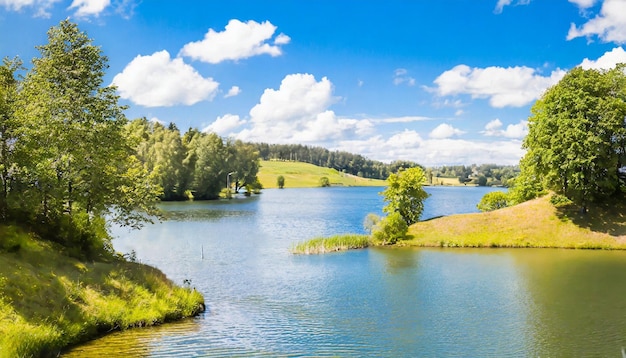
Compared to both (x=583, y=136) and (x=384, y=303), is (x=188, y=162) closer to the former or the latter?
(x=583, y=136)

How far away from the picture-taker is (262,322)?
29.3 meters

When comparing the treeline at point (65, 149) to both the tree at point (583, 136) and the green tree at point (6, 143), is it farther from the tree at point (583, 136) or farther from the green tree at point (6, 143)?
the tree at point (583, 136)

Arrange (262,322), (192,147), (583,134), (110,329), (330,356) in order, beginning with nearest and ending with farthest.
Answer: (330,356), (110,329), (262,322), (583,134), (192,147)

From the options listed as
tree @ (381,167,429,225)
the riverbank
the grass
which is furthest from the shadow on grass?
the riverbank

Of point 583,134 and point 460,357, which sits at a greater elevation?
point 583,134

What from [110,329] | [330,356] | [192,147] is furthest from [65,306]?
[192,147]

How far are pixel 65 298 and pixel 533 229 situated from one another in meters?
52.8

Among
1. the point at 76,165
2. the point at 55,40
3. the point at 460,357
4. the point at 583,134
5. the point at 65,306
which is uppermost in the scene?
the point at 55,40

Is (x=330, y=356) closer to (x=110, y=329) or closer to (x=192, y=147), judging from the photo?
(x=110, y=329)

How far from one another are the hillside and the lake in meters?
2.74

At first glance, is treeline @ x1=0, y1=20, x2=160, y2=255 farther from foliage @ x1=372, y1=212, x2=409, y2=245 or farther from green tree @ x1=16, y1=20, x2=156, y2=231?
foliage @ x1=372, y1=212, x2=409, y2=245

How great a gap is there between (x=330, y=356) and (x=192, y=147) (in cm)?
13174

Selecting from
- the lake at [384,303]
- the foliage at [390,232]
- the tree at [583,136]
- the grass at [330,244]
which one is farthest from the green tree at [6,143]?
the tree at [583,136]

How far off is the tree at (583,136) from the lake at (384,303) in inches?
383
